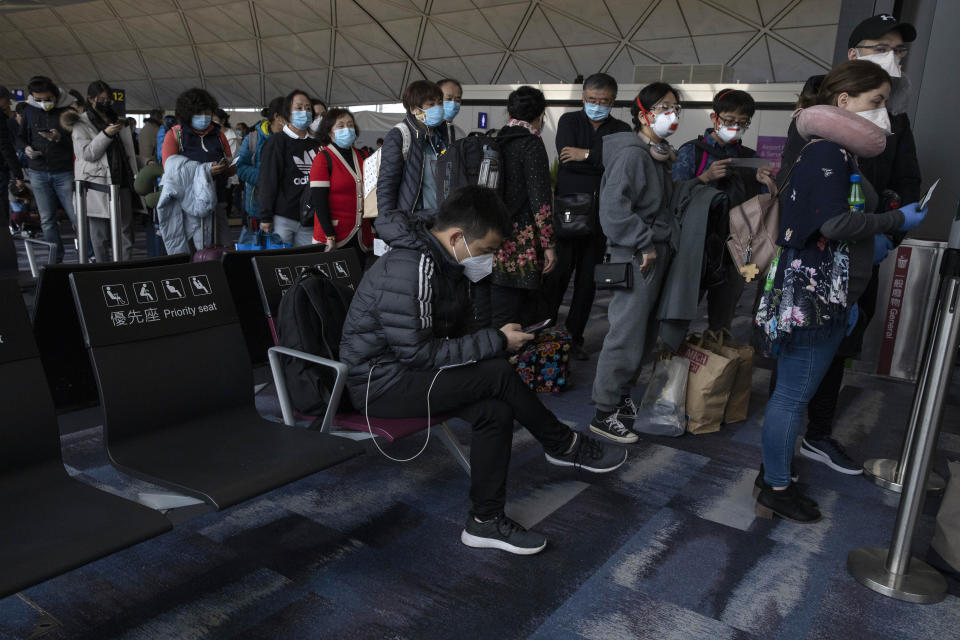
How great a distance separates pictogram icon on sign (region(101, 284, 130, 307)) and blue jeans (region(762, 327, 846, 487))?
2189 millimetres

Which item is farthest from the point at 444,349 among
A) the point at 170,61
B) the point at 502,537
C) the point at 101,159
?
the point at 170,61

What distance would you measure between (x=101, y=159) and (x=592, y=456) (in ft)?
16.0

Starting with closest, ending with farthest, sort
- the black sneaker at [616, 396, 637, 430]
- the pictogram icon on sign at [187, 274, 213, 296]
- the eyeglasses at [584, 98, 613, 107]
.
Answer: the pictogram icon on sign at [187, 274, 213, 296], the black sneaker at [616, 396, 637, 430], the eyeglasses at [584, 98, 613, 107]

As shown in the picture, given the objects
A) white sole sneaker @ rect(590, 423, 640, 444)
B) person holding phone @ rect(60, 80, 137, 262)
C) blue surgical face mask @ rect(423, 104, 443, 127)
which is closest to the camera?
white sole sneaker @ rect(590, 423, 640, 444)

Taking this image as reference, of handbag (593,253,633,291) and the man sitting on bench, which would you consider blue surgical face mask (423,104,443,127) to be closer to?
handbag (593,253,633,291)

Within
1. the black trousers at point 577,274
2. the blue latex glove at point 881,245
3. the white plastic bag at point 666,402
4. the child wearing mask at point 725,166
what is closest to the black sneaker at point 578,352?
the black trousers at point 577,274

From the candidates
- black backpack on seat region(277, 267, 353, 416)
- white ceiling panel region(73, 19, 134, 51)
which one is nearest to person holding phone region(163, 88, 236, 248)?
black backpack on seat region(277, 267, 353, 416)

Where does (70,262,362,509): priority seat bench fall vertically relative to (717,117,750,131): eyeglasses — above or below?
below

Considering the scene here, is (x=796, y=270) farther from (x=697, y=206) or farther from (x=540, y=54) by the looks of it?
(x=540, y=54)

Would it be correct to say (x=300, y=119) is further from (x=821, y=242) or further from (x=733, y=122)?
(x=821, y=242)

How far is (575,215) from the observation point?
13.9 feet

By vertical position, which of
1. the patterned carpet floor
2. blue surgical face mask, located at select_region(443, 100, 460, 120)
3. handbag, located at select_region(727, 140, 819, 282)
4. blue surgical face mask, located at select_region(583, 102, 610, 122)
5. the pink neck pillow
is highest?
blue surgical face mask, located at select_region(583, 102, 610, 122)

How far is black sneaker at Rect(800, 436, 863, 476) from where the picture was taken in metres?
3.12

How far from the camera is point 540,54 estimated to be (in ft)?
72.1
